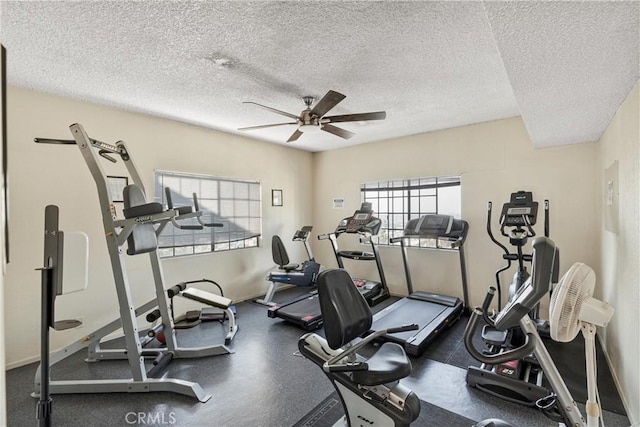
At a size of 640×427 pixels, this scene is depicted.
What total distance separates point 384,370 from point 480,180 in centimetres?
334

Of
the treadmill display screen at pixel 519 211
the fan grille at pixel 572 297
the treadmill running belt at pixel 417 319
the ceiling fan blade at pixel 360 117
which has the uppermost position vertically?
the ceiling fan blade at pixel 360 117

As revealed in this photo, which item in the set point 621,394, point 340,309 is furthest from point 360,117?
point 621,394

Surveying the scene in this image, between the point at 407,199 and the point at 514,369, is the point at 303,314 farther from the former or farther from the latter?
the point at 407,199

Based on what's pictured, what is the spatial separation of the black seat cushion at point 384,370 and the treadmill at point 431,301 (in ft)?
5.17

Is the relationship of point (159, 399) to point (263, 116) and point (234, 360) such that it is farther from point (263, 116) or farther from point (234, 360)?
point (263, 116)

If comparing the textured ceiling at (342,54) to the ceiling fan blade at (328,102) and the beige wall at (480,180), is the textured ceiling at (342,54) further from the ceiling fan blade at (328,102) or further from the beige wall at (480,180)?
the beige wall at (480,180)

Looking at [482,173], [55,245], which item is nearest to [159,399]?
[55,245]

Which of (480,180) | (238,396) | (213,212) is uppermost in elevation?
(480,180)

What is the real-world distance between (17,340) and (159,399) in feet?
5.84

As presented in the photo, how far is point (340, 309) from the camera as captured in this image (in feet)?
6.38

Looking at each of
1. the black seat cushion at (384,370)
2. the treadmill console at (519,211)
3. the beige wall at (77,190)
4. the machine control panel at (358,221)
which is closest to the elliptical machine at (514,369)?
the treadmill console at (519,211)

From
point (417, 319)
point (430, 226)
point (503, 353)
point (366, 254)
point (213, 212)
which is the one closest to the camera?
point (503, 353)

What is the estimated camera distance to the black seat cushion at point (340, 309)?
1868 mm

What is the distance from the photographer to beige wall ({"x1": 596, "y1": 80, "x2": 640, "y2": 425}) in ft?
6.17
